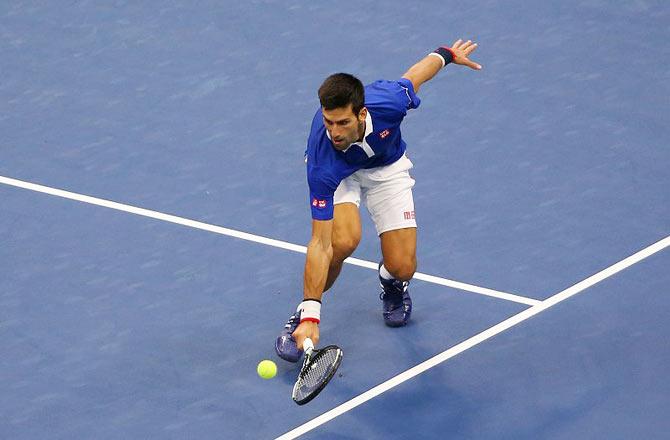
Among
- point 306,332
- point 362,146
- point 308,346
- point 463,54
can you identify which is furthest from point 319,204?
point 463,54

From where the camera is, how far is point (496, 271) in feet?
35.5

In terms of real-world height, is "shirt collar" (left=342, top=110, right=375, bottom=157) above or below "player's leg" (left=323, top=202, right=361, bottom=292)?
above

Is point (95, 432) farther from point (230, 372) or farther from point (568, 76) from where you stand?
point (568, 76)

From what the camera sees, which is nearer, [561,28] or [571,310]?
[571,310]

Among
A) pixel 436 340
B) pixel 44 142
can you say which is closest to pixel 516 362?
pixel 436 340

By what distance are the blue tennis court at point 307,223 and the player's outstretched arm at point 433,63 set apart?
4.93ft

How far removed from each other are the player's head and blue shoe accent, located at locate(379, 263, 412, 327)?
1.43 meters

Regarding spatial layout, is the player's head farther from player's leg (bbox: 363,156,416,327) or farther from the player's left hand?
the player's left hand

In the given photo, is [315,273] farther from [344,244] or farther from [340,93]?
[340,93]

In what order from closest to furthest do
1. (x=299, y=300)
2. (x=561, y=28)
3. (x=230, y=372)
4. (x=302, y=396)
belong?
(x=302, y=396) < (x=230, y=372) < (x=299, y=300) < (x=561, y=28)

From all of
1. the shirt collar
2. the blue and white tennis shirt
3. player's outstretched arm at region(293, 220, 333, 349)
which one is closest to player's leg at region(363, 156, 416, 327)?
the blue and white tennis shirt

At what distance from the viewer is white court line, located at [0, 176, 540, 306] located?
417 inches

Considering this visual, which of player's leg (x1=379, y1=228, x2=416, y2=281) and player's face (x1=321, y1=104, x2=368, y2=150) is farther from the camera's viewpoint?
player's leg (x1=379, y1=228, x2=416, y2=281)

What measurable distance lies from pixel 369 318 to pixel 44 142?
159 inches
